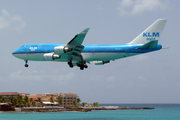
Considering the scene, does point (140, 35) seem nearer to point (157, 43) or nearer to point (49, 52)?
point (157, 43)

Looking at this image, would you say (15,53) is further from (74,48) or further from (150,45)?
(150,45)

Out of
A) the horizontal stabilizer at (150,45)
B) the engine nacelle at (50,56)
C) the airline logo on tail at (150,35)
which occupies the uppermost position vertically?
the airline logo on tail at (150,35)

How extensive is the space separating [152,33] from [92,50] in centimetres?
1223

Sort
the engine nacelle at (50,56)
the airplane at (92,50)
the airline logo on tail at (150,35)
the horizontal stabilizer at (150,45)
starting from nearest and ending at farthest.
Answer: the horizontal stabilizer at (150,45) → the airplane at (92,50) → the engine nacelle at (50,56) → the airline logo on tail at (150,35)

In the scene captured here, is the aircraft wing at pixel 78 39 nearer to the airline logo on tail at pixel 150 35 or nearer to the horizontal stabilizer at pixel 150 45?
the horizontal stabilizer at pixel 150 45

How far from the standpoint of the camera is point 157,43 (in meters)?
50.2

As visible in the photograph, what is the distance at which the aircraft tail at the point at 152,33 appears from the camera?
54.2 m

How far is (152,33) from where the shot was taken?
55.2 metres

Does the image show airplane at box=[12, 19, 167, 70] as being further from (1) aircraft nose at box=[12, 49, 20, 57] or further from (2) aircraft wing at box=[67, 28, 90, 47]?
(1) aircraft nose at box=[12, 49, 20, 57]

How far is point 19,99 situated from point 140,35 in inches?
5840

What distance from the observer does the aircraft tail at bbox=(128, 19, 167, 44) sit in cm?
5416

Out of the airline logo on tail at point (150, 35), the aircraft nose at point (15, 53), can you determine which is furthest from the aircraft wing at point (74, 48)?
the airline logo on tail at point (150, 35)

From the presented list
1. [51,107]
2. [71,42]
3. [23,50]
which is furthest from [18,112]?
[71,42]

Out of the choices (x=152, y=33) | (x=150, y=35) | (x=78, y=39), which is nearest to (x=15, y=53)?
(x=78, y=39)
